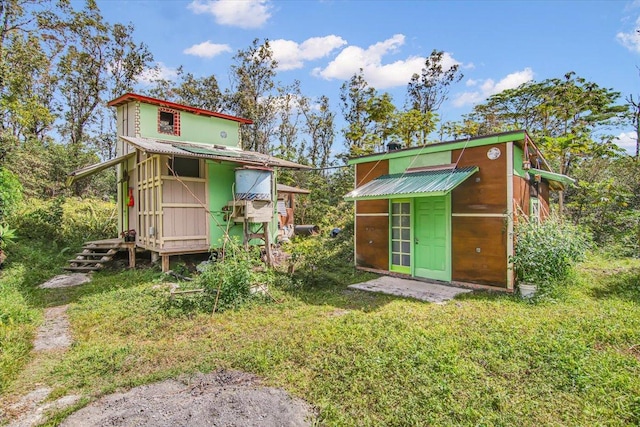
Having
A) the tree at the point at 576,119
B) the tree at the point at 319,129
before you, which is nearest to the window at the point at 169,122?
the tree at the point at 576,119

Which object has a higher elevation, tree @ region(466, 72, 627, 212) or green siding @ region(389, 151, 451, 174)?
tree @ region(466, 72, 627, 212)

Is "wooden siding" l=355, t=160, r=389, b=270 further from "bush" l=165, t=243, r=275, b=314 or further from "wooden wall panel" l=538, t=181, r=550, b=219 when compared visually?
"wooden wall panel" l=538, t=181, r=550, b=219

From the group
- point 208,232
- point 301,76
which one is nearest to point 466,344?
point 208,232

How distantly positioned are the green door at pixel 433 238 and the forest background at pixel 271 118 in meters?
3.08

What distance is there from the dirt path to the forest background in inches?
293

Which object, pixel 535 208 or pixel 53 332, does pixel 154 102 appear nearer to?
pixel 53 332

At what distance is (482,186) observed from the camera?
6895 mm

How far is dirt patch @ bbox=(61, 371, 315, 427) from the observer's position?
2666 mm

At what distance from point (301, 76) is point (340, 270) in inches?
759

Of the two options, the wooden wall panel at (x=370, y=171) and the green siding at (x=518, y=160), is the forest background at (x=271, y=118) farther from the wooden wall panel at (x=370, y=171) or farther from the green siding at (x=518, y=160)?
the green siding at (x=518, y=160)

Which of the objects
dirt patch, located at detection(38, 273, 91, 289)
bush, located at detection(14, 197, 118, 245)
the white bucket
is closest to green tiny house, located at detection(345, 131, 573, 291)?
the white bucket

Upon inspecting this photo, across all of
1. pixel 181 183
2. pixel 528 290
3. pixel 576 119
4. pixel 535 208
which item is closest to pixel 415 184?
pixel 528 290

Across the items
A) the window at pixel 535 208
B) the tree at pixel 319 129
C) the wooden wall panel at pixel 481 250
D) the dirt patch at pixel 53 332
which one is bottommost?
the dirt patch at pixel 53 332

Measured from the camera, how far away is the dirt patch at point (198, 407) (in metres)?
2.67
